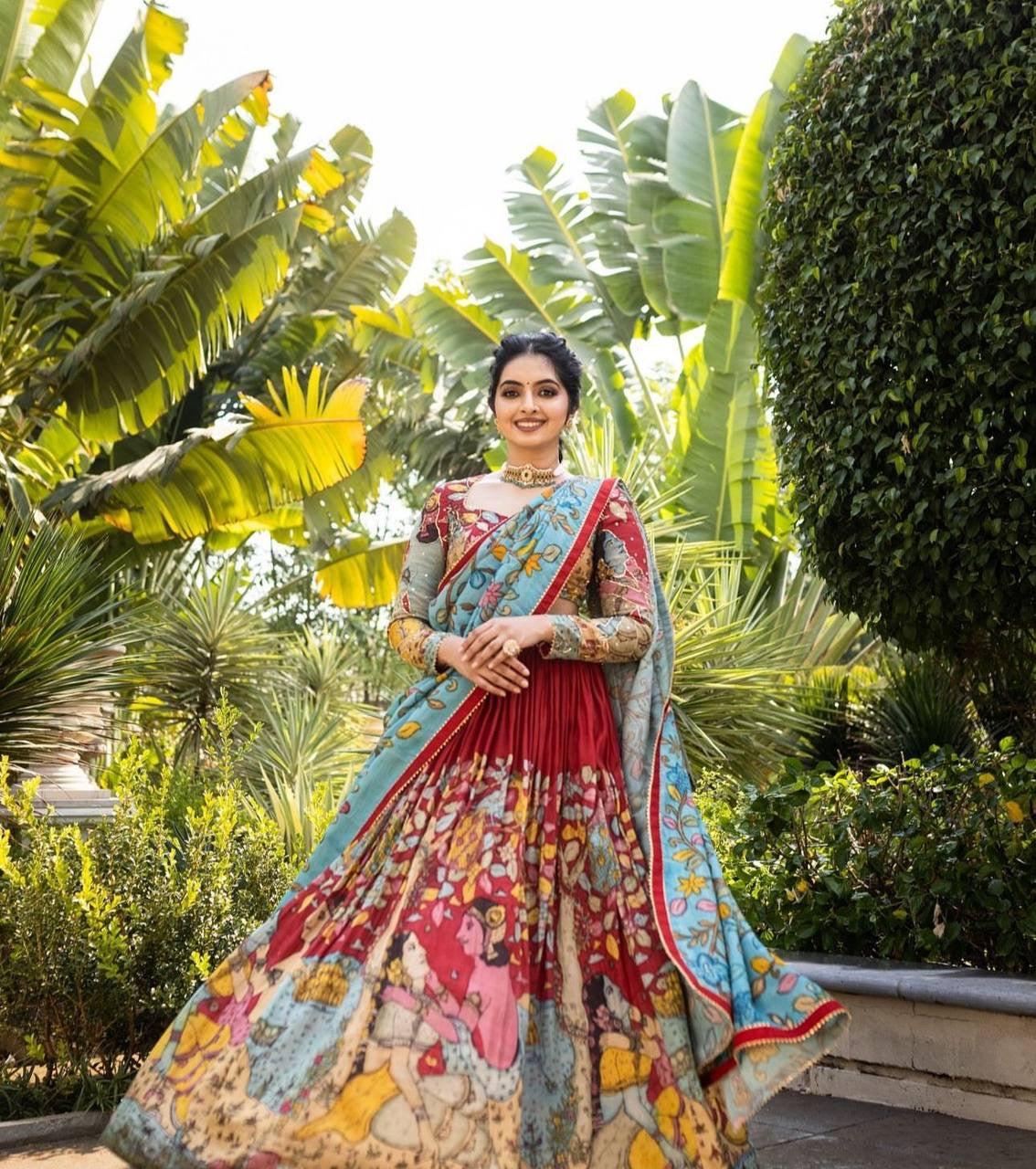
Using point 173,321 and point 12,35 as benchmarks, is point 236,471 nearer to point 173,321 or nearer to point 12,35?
point 173,321

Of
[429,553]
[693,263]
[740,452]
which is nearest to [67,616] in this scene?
[429,553]

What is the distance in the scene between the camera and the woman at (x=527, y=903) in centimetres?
251

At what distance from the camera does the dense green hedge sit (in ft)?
13.0

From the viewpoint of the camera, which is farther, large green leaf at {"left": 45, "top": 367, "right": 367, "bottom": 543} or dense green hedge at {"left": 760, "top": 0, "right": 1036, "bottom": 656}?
large green leaf at {"left": 45, "top": 367, "right": 367, "bottom": 543}

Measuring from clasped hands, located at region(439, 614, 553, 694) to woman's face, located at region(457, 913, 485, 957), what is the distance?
0.51 m

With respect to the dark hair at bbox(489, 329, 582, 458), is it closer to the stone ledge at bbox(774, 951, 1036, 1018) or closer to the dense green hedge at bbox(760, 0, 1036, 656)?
the dense green hedge at bbox(760, 0, 1036, 656)

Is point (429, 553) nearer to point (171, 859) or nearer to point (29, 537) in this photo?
point (171, 859)

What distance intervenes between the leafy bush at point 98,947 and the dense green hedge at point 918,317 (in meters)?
2.24

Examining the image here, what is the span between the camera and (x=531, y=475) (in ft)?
10.6

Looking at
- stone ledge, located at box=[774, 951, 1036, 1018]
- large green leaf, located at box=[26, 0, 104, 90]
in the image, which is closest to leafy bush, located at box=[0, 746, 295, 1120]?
stone ledge, located at box=[774, 951, 1036, 1018]

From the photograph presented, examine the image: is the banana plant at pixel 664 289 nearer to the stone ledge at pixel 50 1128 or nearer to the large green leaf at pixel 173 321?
the large green leaf at pixel 173 321

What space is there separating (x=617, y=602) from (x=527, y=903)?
0.74 m

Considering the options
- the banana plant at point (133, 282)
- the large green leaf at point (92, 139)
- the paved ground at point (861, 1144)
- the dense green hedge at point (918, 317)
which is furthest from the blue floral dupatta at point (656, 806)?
the large green leaf at point (92, 139)

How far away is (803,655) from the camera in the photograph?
10789 millimetres
